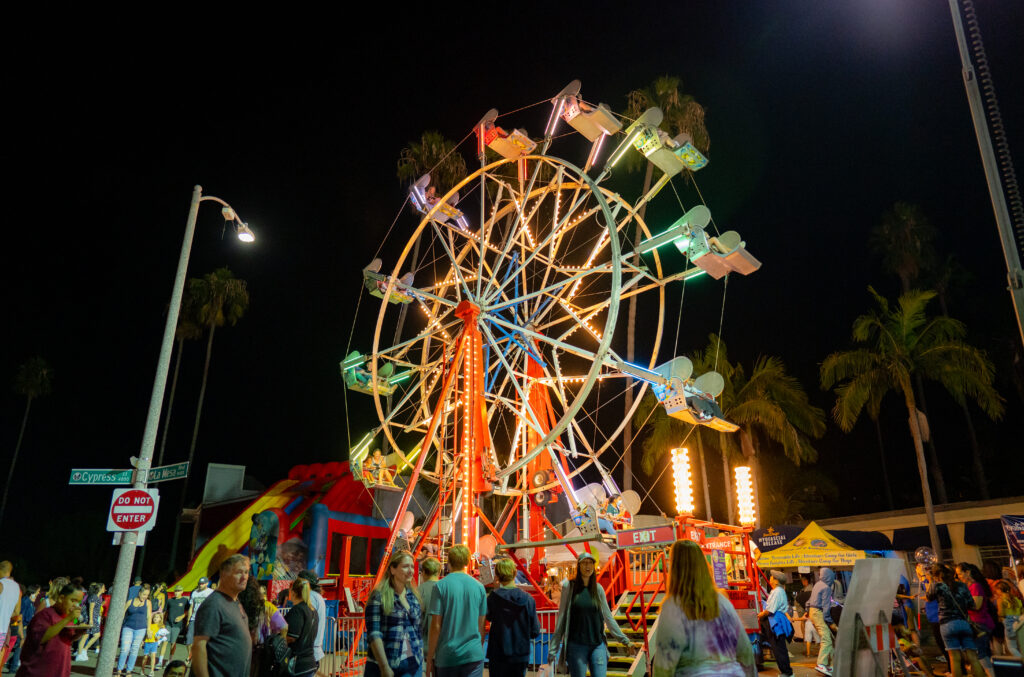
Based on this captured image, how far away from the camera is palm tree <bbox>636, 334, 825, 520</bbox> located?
2766 cm

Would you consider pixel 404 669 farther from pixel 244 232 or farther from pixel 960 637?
pixel 244 232

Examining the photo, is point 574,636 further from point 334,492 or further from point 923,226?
point 923,226

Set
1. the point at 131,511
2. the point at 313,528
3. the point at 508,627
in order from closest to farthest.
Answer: the point at 508,627, the point at 131,511, the point at 313,528

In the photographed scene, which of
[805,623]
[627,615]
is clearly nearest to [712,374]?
[627,615]

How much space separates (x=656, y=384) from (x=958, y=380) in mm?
16175

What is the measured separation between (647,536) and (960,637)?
13.6ft

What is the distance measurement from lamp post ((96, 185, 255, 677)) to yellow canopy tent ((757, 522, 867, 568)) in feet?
50.4

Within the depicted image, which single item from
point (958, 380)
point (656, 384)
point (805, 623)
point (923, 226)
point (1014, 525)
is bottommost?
point (805, 623)

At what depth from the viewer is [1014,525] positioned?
15.4 metres

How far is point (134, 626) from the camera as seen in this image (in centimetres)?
1177

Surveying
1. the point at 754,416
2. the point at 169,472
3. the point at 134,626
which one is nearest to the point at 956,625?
the point at 169,472

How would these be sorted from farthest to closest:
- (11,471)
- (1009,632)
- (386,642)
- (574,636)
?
1. (11,471)
2. (1009,632)
3. (574,636)
4. (386,642)

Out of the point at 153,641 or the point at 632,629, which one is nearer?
the point at 632,629

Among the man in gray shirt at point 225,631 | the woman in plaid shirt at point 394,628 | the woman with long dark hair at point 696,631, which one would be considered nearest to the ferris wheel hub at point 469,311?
the woman in plaid shirt at point 394,628
